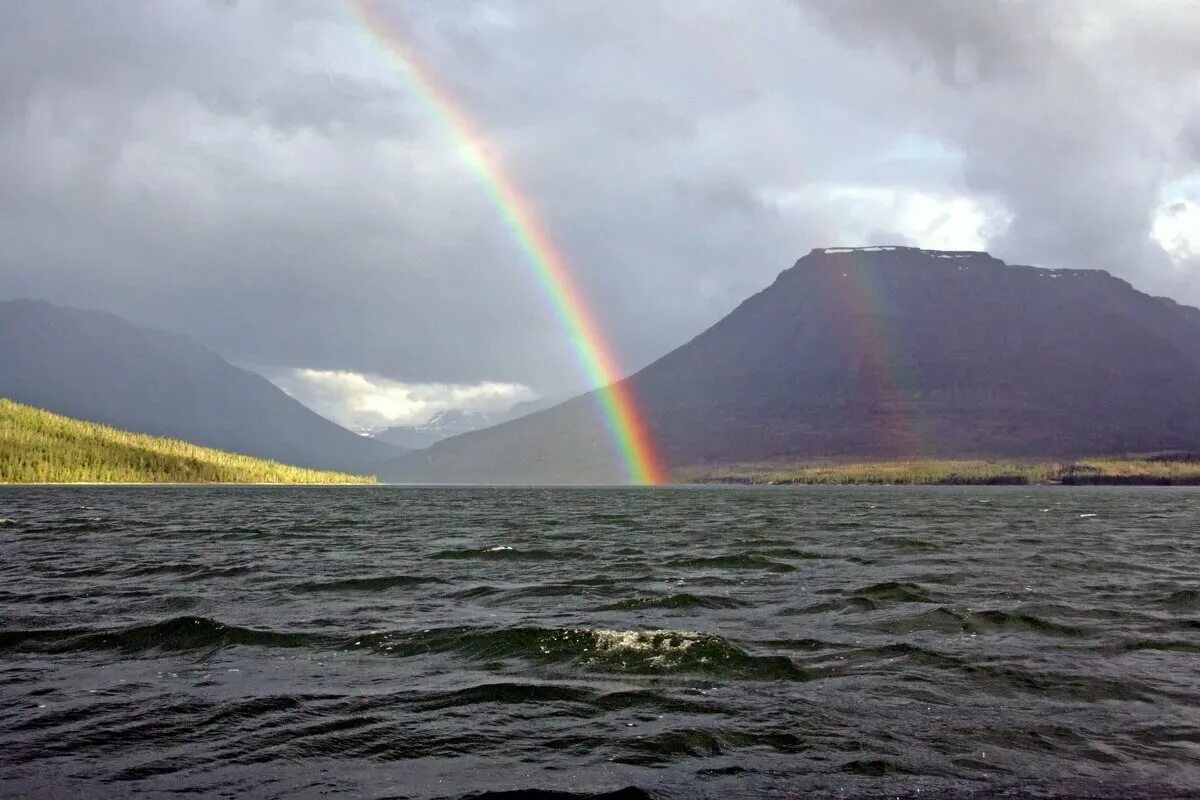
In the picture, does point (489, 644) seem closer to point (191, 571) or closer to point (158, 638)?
point (158, 638)

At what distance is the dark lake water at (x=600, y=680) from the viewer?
12828 mm

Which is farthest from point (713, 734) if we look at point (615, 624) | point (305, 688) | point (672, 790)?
point (615, 624)

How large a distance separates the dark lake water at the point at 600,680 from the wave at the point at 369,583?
30 cm

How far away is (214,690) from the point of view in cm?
1747

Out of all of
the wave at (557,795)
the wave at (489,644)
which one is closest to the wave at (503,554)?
the wave at (489,644)

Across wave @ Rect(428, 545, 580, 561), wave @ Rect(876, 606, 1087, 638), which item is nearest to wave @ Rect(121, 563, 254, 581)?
wave @ Rect(428, 545, 580, 561)

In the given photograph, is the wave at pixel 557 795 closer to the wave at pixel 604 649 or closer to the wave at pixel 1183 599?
the wave at pixel 604 649

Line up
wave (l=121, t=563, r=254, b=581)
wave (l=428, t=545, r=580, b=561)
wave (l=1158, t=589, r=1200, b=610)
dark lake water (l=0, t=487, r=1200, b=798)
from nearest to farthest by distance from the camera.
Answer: dark lake water (l=0, t=487, r=1200, b=798), wave (l=1158, t=589, r=1200, b=610), wave (l=121, t=563, r=254, b=581), wave (l=428, t=545, r=580, b=561)

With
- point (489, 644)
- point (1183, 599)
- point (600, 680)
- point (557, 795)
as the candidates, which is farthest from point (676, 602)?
point (1183, 599)

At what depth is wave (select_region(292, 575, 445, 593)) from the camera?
32.3m

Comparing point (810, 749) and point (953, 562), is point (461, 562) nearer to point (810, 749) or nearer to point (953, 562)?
point (953, 562)

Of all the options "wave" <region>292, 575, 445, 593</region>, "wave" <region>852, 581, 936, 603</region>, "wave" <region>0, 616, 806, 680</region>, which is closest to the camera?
"wave" <region>0, 616, 806, 680</region>

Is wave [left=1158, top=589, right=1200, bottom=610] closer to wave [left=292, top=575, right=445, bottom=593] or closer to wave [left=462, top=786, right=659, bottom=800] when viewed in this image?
wave [left=462, top=786, right=659, bottom=800]

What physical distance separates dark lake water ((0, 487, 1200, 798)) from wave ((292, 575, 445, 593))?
0.30m
